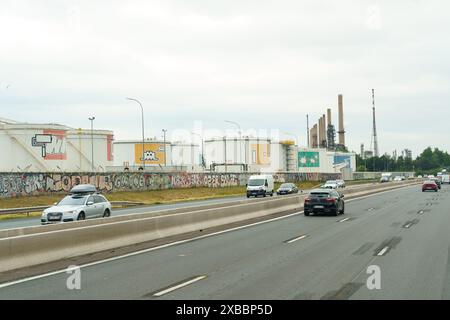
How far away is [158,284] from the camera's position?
36.5 ft

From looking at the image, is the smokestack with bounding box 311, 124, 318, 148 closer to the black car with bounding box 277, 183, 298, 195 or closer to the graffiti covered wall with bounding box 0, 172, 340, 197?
the graffiti covered wall with bounding box 0, 172, 340, 197

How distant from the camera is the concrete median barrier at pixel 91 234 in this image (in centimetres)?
1329

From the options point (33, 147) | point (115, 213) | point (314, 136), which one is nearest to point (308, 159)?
point (314, 136)

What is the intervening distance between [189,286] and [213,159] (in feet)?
304

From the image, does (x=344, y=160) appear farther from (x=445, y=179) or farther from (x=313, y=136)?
(x=445, y=179)

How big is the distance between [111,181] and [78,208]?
37087 mm

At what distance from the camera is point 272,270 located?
499 inches

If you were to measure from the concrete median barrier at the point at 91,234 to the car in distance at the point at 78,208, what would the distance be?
3160mm

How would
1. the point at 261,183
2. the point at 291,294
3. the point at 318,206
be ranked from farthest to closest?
the point at 261,183
the point at 318,206
the point at 291,294

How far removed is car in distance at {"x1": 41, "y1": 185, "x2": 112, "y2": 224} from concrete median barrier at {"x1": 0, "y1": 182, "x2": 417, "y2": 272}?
316 centimetres

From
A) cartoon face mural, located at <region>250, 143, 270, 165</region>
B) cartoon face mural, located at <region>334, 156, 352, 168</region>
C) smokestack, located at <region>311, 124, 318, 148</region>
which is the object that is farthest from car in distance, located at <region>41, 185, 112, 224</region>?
smokestack, located at <region>311, 124, 318, 148</region>

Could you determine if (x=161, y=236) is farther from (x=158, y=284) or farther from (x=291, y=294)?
(x=291, y=294)

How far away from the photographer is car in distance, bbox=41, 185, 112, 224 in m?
23.6
